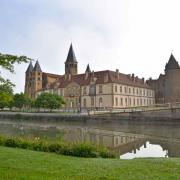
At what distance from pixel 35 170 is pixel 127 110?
118 feet

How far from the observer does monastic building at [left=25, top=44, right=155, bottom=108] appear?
6283 cm

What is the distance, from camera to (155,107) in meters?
40.0

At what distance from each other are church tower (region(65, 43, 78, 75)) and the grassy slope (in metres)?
76.1

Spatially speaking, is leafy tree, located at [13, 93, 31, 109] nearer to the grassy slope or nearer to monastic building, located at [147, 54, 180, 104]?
monastic building, located at [147, 54, 180, 104]

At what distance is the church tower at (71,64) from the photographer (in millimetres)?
84131

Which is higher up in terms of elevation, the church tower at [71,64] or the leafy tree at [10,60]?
the church tower at [71,64]

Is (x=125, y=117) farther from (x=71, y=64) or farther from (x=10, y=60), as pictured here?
(x=71, y=64)

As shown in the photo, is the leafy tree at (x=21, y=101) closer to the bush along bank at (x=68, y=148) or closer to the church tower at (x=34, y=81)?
the church tower at (x=34, y=81)

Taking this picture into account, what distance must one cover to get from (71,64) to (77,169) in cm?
7808

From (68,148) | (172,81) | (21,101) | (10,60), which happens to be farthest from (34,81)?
(10,60)

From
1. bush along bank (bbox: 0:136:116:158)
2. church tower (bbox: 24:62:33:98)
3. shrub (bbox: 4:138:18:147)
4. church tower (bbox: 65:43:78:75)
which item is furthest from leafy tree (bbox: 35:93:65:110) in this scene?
bush along bank (bbox: 0:136:116:158)

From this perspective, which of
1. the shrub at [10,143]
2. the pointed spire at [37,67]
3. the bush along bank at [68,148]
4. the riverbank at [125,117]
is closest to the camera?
the bush along bank at [68,148]

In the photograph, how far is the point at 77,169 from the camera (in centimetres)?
698

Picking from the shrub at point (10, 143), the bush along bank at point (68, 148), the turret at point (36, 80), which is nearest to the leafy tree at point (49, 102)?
the turret at point (36, 80)
